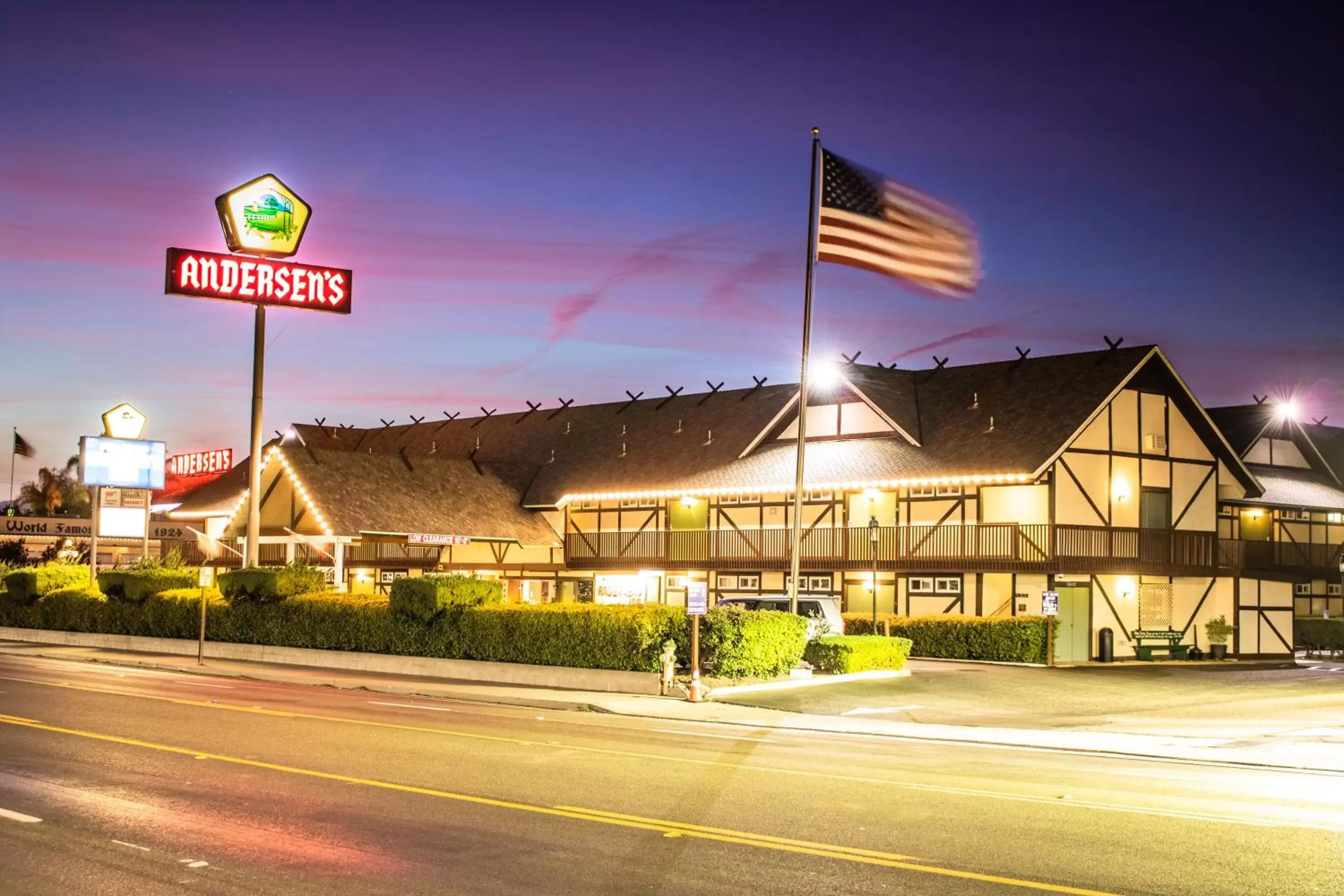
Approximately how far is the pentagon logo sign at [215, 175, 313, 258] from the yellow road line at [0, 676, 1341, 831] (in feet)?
64.1

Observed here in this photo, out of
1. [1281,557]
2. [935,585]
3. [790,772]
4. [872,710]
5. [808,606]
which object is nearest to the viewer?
[790,772]

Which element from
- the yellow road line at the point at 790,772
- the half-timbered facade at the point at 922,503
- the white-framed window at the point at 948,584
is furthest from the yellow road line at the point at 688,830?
the white-framed window at the point at 948,584

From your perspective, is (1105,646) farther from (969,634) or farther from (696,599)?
(696,599)

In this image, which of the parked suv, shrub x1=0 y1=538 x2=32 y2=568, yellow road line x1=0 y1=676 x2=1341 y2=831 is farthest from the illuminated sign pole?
shrub x1=0 y1=538 x2=32 y2=568

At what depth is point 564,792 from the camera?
1410 centimetres

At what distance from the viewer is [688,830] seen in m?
12.0

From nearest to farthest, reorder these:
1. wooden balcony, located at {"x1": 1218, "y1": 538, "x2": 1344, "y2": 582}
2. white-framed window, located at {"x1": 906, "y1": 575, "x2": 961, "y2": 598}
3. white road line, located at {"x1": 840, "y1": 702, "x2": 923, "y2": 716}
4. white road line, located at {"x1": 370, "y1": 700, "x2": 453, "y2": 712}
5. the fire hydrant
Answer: white road line, located at {"x1": 370, "y1": 700, "x2": 453, "y2": 712} → white road line, located at {"x1": 840, "y1": 702, "x2": 923, "y2": 716} → the fire hydrant → white-framed window, located at {"x1": 906, "y1": 575, "x2": 961, "y2": 598} → wooden balcony, located at {"x1": 1218, "y1": 538, "x2": 1344, "y2": 582}

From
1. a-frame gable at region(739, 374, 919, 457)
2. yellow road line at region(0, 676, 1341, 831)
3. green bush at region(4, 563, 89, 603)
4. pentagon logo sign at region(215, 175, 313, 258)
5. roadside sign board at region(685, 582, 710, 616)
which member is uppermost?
pentagon logo sign at region(215, 175, 313, 258)

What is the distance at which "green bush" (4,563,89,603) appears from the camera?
4947 centimetres

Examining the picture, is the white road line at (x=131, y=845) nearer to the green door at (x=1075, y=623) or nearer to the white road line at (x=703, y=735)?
the white road line at (x=703, y=735)

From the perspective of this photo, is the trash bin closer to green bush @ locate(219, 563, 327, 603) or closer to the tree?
green bush @ locate(219, 563, 327, 603)

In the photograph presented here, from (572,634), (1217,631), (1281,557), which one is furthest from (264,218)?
(1281,557)

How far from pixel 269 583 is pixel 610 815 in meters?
29.5

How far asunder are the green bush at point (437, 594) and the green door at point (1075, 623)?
58.1 ft
